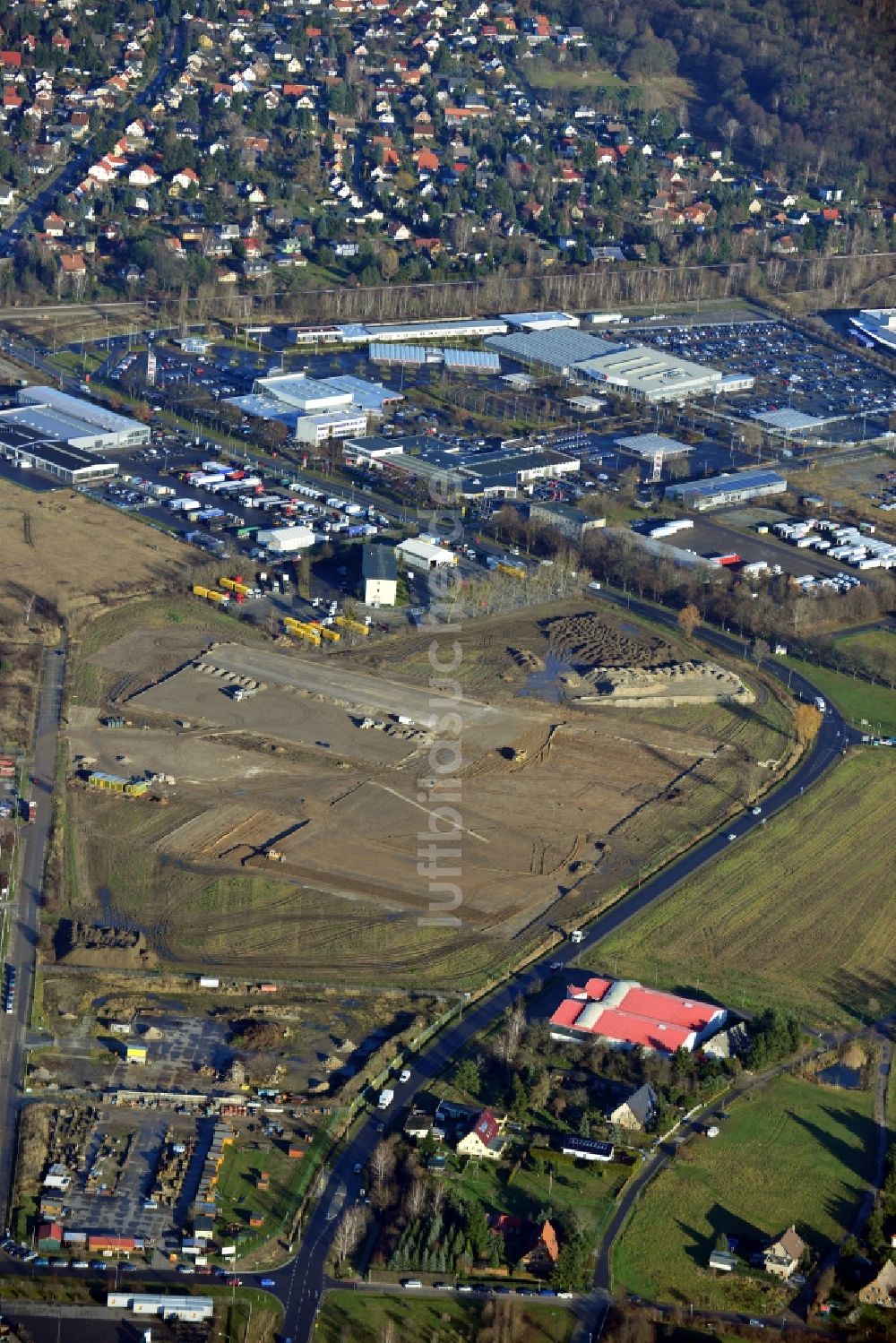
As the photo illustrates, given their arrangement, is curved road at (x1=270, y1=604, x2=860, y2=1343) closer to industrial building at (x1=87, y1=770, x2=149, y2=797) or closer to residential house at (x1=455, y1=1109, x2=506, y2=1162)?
residential house at (x1=455, y1=1109, x2=506, y2=1162)

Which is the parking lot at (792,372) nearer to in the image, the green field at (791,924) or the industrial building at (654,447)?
the industrial building at (654,447)

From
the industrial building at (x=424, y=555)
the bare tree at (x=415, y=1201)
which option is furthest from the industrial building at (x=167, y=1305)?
the industrial building at (x=424, y=555)

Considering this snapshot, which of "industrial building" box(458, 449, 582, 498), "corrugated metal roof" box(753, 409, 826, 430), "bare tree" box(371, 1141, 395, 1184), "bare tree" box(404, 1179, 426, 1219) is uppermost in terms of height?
"bare tree" box(404, 1179, 426, 1219)

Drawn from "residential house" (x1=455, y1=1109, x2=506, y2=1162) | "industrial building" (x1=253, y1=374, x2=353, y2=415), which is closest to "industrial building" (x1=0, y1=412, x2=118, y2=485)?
"industrial building" (x1=253, y1=374, x2=353, y2=415)

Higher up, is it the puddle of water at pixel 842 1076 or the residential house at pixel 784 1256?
the residential house at pixel 784 1256

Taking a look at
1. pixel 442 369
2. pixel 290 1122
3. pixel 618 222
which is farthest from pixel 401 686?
pixel 618 222
